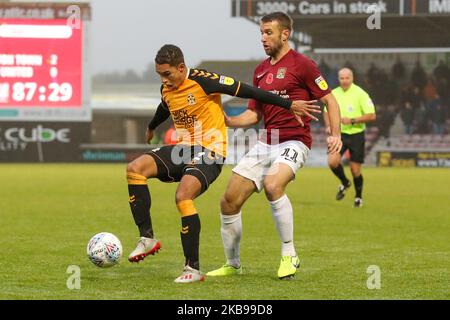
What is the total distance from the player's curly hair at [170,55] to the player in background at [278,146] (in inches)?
32.3

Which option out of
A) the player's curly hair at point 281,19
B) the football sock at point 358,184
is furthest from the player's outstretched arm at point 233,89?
the football sock at point 358,184

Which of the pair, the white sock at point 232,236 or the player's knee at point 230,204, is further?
the white sock at point 232,236

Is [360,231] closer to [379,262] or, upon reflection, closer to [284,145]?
[379,262]

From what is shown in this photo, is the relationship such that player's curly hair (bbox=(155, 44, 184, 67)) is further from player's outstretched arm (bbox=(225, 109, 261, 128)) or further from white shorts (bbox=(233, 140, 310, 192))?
white shorts (bbox=(233, 140, 310, 192))

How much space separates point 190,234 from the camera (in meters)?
7.82

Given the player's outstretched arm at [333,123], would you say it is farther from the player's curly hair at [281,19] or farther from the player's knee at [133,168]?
the player's knee at [133,168]

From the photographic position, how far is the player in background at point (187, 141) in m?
7.91

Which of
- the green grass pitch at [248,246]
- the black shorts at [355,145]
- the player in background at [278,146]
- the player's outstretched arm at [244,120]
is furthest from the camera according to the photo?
the black shorts at [355,145]

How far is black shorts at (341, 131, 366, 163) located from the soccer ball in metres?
9.49

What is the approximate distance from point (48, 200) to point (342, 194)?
537 cm

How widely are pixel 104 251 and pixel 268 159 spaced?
5.25 feet

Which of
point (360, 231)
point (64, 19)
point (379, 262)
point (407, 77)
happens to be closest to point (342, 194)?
point (360, 231)

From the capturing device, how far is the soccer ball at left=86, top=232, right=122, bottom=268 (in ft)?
Answer: 26.7

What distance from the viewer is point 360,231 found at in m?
12.5
